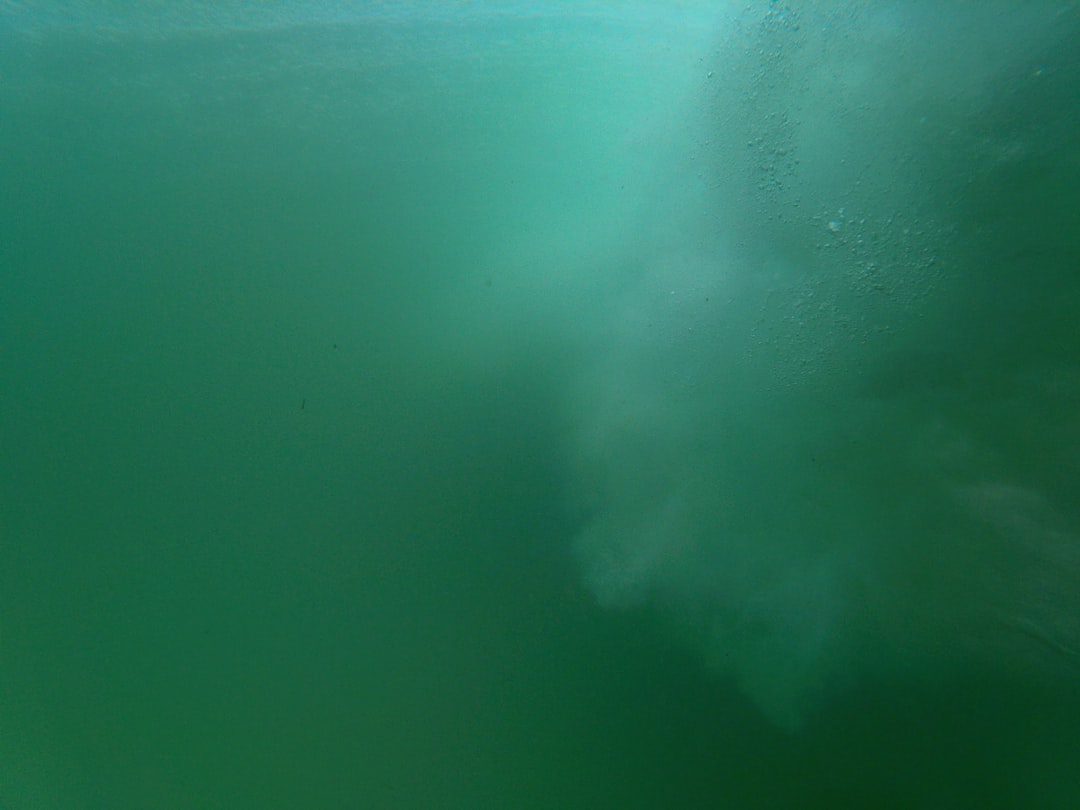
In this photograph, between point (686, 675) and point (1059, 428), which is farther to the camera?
point (686, 675)

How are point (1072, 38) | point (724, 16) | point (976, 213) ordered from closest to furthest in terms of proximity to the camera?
point (1072, 38) → point (976, 213) → point (724, 16)

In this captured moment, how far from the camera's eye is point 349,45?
2.32 meters

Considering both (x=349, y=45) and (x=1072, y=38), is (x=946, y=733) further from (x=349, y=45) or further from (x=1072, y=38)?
(x=349, y=45)

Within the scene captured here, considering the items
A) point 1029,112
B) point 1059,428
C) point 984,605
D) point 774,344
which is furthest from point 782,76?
point 984,605

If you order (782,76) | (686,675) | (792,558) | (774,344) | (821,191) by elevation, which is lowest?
(686,675)

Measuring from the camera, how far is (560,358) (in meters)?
2.09

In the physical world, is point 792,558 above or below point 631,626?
above

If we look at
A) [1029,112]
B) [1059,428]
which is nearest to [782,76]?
[1029,112]

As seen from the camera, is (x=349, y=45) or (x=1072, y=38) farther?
(x=349, y=45)

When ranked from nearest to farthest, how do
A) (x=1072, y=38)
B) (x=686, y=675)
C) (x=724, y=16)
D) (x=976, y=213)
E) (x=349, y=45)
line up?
(x=1072, y=38), (x=976, y=213), (x=686, y=675), (x=724, y=16), (x=349, y=45)

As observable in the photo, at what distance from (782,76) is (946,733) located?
74.3 inches

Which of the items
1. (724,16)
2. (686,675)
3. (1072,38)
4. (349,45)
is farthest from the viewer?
(349,45)

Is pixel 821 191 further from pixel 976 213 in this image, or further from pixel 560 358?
pixel 560 358

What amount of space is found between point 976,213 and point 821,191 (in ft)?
1.29
